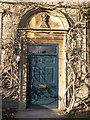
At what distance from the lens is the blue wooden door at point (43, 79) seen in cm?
713

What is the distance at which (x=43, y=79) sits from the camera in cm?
718

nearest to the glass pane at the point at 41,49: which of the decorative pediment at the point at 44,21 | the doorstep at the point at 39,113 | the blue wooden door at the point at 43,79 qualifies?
the blue wooden door at the point at 43,79

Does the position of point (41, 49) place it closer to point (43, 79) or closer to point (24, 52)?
point (24, 52)

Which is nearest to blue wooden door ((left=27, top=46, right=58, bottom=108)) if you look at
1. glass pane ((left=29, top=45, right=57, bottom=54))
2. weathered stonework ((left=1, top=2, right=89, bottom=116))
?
glass pane ((left=29, top=45, right=57, bottom=54))

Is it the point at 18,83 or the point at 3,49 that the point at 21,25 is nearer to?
the point at 3,49

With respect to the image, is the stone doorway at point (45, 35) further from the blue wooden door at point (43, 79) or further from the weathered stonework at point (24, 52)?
the blue wooden door at point (43, 79)

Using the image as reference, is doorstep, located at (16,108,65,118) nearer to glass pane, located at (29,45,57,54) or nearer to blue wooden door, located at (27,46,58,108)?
blue wooden door, located at (27,46,58,108)

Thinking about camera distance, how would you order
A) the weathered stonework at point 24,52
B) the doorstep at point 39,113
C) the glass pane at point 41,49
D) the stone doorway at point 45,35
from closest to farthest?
1. the doorstep at point 39,113
2. the weathered stonework at point 24,52
3. the stone doorway at point 45,35
4. the glass pane at point 41,49

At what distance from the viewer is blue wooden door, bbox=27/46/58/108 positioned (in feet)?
23.4

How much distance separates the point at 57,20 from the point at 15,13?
5.10 ft

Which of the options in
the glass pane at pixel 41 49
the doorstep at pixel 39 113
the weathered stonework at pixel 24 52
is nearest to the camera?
the doorstep at pixel 39 113

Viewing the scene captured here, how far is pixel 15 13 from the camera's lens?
6957 mm

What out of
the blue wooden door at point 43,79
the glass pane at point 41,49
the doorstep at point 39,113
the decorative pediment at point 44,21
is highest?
the decorative pediment at point 44,21

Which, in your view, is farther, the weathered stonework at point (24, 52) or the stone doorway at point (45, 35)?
the stone doorway at point (45, 35)
